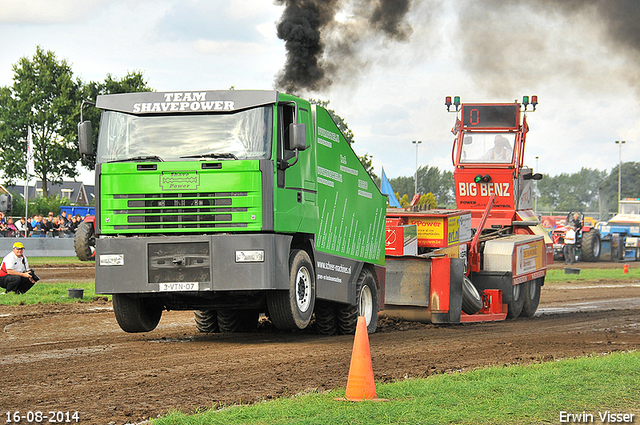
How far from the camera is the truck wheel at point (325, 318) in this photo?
11.7 m

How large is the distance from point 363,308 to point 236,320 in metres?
2.14

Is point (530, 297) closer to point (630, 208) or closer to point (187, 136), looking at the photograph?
point (187, 136)

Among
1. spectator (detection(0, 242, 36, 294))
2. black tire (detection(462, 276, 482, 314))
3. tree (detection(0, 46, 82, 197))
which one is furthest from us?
tree (detection(0, 46, 82, 197))

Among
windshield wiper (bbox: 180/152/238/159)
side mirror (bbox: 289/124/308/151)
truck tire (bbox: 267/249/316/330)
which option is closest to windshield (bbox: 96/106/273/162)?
windshield wiper (bbox: 180/152/238/159)

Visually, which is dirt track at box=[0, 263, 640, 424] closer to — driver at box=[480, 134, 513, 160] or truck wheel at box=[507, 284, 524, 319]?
truck wheel at box=[507, 284, 524, 319]

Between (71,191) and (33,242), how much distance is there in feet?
207

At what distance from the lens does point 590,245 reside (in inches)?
1443

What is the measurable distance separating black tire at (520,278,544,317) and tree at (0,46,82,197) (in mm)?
44972

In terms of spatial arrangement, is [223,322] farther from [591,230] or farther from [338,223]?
[591,230]

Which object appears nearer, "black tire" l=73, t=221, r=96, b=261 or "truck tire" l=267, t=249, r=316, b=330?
"truck tire" l=267, t=249, r=316, b=330

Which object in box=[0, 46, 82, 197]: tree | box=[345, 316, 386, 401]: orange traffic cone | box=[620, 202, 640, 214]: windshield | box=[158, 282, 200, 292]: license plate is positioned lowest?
box=[345, 316, 386, 401]: orange traffic cone

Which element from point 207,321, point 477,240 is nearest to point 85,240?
point 207,321

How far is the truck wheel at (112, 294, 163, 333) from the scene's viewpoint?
10539 millimetres

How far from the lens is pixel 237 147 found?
382 inches
